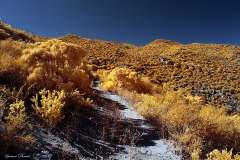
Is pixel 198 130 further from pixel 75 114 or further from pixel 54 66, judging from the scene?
pixel 54 66

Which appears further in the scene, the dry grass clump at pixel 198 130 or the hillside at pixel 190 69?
the hillside at pixel 190 69

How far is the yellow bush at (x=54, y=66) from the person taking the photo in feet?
22.4

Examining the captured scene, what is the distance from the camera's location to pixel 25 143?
3.62 metres

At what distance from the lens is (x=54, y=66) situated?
319 inches

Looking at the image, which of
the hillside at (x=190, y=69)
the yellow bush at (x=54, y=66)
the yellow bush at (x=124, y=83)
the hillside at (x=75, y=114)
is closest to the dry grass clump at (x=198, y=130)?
the hillside at (x=75, y=114)

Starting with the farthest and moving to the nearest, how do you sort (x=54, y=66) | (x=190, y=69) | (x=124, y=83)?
1. (x=190, y=69)
2. (x=124, y=83)
3. (x=54, y=66)

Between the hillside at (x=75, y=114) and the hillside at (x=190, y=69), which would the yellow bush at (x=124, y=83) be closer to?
the hillside at (x=75, y=114)

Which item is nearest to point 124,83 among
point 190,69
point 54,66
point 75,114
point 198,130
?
point 54,66

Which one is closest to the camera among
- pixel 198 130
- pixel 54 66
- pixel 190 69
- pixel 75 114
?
pixel 198 130

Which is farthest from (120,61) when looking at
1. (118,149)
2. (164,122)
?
(118,149)

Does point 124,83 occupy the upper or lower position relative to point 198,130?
upper

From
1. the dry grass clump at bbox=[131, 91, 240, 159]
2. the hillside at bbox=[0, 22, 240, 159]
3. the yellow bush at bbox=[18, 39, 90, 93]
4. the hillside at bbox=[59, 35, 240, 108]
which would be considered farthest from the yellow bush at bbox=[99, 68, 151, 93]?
the dry grass clump at bbox=[131, 91, 240, 159]

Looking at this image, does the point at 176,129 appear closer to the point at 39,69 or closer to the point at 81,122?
the point at 81,122

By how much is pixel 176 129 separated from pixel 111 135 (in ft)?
7.64
